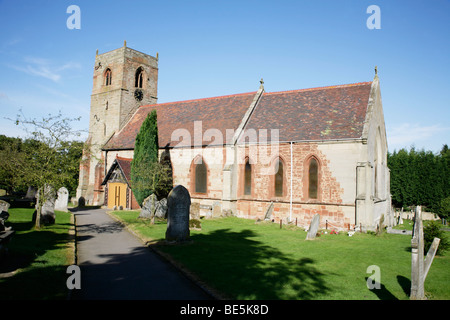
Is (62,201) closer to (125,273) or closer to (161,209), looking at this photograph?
(161,209)

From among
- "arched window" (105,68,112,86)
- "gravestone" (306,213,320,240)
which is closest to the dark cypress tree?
"gravestone" (306,213,320,240)

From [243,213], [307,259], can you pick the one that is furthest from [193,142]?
[307,259]

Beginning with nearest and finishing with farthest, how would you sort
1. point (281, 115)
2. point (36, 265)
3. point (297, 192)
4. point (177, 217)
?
point (36, 265), point (177, 217), point (297, 192), point (281, 115)

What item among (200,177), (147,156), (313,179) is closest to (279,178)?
(313,179)

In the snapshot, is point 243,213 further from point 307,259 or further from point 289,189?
point 307,259

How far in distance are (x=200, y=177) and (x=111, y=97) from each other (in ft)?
51.1

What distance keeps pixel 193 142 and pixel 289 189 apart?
9.42 m

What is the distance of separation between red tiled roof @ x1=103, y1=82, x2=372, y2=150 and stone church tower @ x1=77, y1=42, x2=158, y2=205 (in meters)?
2.32

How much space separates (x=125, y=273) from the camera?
971 centimetres

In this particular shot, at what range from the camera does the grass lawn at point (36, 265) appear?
24.4ft

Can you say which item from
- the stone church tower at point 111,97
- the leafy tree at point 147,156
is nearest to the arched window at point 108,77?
the stone church tower at point 111,97

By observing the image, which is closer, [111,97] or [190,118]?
[190,118]

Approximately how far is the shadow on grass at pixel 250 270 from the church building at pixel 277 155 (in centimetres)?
829

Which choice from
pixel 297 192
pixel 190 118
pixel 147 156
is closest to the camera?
pixel 297 192
